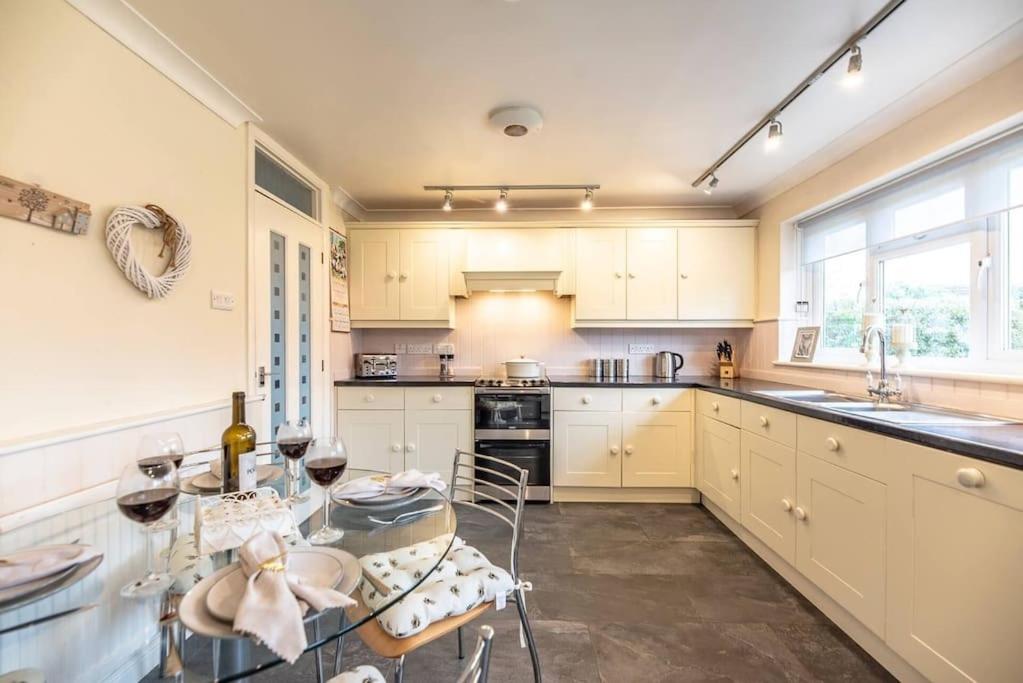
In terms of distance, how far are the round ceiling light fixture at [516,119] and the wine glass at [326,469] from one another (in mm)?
1749

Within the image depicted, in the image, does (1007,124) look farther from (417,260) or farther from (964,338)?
(417,260)

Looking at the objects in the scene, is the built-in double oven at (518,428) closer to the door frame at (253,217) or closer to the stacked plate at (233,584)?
the door frame at (253,217)

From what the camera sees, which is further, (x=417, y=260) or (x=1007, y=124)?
(x=417, y=260)

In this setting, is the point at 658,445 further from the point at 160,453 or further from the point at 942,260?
the point at 160,453

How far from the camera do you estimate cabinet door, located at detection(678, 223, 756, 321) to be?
3459mm

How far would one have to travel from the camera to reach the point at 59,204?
1346mm

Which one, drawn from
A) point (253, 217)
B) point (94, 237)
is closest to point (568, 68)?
point (253, 217)

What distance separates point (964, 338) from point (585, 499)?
2.36 metres

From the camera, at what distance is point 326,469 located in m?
1.19

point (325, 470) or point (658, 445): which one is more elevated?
point (325, 470)

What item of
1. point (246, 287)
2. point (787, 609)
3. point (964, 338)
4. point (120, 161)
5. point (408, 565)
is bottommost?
point (787, 609)

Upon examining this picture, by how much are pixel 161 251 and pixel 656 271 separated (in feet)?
10.3

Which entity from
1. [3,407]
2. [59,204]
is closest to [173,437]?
[3,407]

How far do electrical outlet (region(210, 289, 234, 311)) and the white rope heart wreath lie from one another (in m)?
0.21
